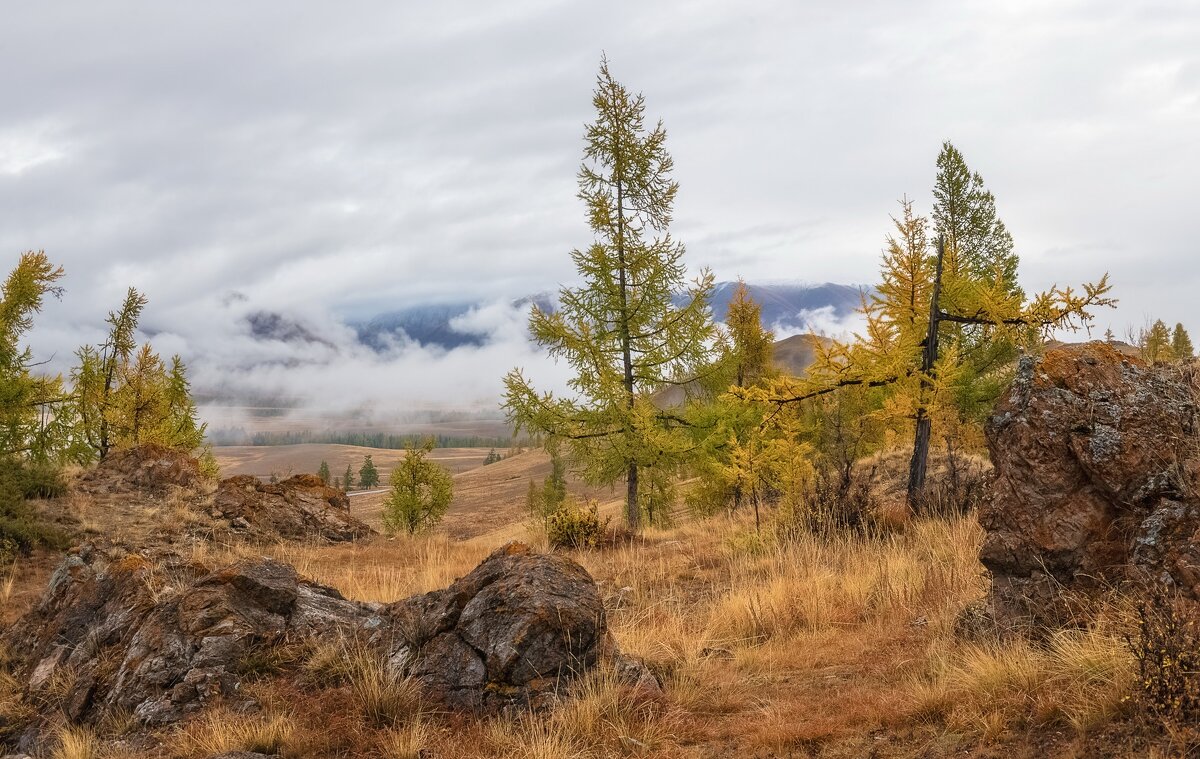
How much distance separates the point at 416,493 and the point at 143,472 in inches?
505

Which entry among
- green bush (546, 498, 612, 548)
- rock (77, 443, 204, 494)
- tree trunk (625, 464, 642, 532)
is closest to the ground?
green bush (546, 498, 612, 548)

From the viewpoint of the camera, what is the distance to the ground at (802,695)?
145 inches

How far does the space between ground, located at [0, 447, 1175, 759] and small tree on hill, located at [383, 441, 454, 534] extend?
21018 millimetres

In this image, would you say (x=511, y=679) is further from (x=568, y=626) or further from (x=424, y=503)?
(x=424, y=503)

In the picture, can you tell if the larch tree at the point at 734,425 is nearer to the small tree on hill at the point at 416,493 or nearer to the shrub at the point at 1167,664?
the shrub at the point at 1167,664

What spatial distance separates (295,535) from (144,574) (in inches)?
406

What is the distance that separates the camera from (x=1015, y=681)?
3963 mm

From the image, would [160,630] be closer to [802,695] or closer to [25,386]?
[802,695]

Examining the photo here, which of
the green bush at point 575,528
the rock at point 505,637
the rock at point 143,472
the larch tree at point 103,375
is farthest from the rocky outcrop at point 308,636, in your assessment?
the larch tree at point 103,375

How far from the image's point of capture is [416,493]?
96.1 feet

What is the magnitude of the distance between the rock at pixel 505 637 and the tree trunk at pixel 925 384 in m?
8.56

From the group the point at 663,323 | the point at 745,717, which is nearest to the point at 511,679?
the point at 745,717

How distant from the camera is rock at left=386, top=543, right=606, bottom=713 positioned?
4.82 metres

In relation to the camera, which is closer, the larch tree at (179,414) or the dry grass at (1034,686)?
the dry grass at (1034,686)
